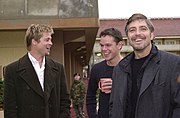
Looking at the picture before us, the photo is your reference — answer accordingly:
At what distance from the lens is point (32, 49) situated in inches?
158

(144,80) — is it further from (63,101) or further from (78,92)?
(78,92)

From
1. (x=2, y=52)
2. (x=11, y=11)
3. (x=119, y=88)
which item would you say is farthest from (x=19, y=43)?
(x=119, y=88)

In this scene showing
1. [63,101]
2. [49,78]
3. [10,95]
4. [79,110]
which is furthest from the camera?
[79,110]

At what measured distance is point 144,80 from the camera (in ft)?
9.93

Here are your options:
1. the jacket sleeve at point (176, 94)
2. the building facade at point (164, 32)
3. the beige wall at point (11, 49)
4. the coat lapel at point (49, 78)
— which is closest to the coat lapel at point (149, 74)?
the jacket sleeve at point (176, 94)

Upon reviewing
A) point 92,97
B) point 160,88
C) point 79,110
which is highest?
point 160,88

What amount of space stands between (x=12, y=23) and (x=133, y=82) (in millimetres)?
7492

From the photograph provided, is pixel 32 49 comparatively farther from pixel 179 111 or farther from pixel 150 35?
pixel 179 111

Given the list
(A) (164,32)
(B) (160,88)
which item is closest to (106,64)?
(B) (160,88)

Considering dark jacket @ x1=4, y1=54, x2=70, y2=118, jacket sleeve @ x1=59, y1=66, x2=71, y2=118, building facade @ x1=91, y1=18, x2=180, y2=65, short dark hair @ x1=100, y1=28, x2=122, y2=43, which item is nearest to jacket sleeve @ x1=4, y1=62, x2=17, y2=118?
dark jacket @ x1=4, y1=54, x2=70, y2=118

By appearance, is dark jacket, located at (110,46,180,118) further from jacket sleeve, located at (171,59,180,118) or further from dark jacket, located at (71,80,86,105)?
dark jacket, located at (71,80,86,105)

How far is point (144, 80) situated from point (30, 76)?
1441 mm

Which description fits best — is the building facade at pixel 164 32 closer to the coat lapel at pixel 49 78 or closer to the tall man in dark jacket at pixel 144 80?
the coat lapel at pixel 49 78

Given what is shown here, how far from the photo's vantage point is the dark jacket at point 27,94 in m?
3.94
